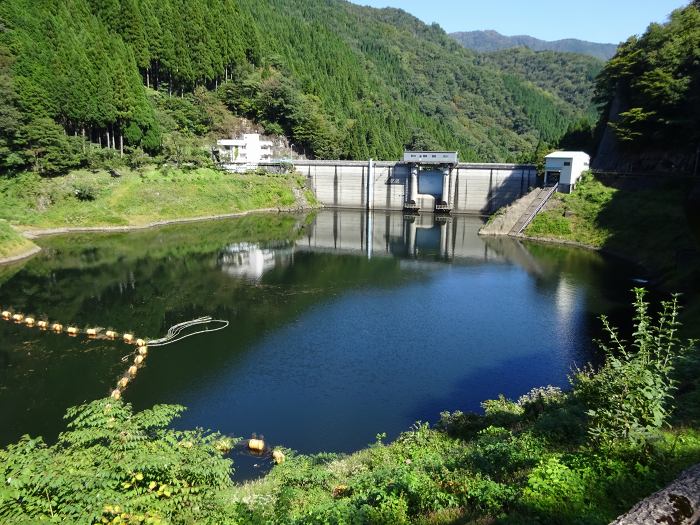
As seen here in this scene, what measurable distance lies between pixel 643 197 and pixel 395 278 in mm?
24292

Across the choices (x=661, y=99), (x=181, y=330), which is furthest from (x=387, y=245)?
(x=661, y=99)

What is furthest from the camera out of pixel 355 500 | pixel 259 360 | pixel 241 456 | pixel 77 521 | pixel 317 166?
pixel 317 166

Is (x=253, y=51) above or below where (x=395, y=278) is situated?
above

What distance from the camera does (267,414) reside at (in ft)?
58.0

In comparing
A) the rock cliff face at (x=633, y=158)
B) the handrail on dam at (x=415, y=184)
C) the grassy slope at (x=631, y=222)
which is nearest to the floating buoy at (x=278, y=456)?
the grassy slope at (x=631, y=222)

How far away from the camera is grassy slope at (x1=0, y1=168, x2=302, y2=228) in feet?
159

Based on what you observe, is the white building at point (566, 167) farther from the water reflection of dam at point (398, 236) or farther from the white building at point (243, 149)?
the white building at point (243, 149)

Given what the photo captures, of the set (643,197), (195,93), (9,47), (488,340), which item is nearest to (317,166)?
(195,93)

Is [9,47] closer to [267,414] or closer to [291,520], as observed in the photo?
[267,414]

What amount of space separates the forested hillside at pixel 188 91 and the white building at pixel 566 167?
32.3m

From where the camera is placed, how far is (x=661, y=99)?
152ft

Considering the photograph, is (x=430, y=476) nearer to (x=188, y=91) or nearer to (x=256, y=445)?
(x=256, y=445)

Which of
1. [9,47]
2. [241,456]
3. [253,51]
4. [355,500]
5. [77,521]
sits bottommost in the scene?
[241,456]

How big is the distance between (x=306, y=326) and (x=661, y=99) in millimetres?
40832
